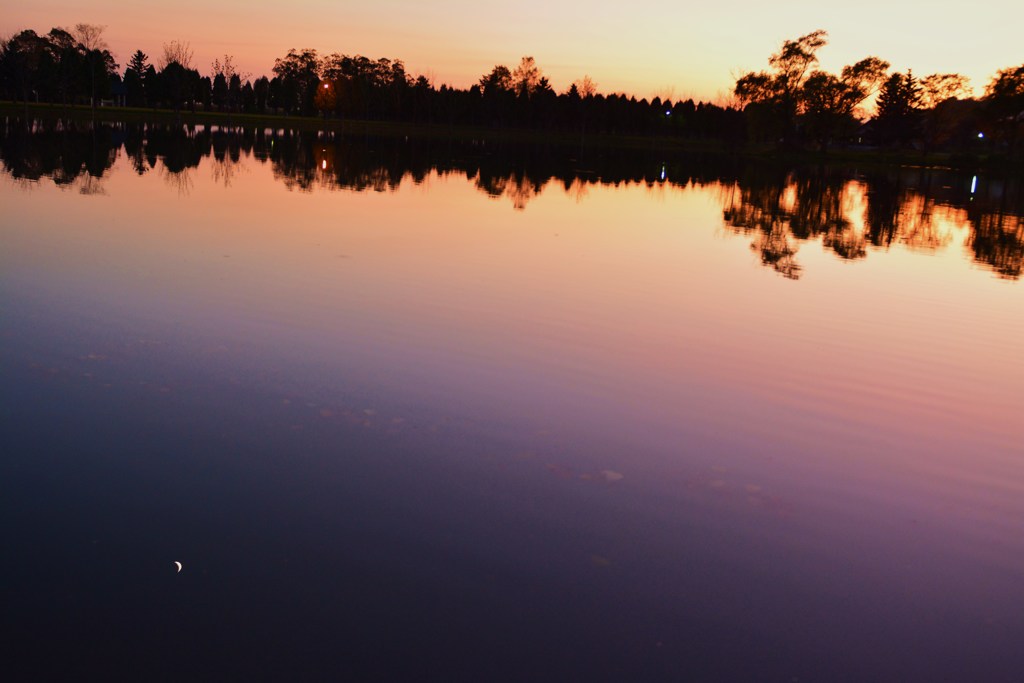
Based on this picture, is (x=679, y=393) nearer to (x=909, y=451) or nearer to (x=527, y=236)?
(x=909, y=451)

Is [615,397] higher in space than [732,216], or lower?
lower

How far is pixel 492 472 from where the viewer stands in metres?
7.39

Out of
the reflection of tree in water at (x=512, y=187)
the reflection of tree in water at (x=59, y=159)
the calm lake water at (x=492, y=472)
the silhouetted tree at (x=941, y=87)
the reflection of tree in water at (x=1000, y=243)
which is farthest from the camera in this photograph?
the silhouetted tree at (x=941, y=87)

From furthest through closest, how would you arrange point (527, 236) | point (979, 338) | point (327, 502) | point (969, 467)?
1. point (527, 236)
2. point (979, 338)
3. point (969, 467)
4. point (327, 502)

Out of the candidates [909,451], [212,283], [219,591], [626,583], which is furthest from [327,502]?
[212,283]

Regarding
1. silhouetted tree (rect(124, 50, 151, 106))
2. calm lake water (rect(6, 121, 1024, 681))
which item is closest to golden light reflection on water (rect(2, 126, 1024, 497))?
calm lake water (rect(6, 121, 1024, 681))

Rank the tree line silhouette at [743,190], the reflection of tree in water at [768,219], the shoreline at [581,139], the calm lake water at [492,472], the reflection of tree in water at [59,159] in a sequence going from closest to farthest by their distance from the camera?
the calm lake water at [492,472]
the reflection of tree in water at [768,219]
the tree line silhouette at [743,190]
the reflection of tree in water at [59,159]
the shoreline at [581,139]

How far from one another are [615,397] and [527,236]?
1375 cm

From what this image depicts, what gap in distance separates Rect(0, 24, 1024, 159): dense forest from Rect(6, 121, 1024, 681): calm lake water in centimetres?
10285

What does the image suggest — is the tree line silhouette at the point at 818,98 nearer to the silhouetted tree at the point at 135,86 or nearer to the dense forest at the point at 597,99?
the dense forest at the point at 597,99

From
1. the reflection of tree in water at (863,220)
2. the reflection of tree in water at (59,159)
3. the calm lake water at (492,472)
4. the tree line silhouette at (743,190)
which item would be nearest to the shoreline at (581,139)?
the tree line silhouette at (743,190)

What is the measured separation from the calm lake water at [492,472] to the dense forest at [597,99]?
102849 millimetres

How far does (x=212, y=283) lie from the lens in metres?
14.0

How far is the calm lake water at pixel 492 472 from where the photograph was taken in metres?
5.11
